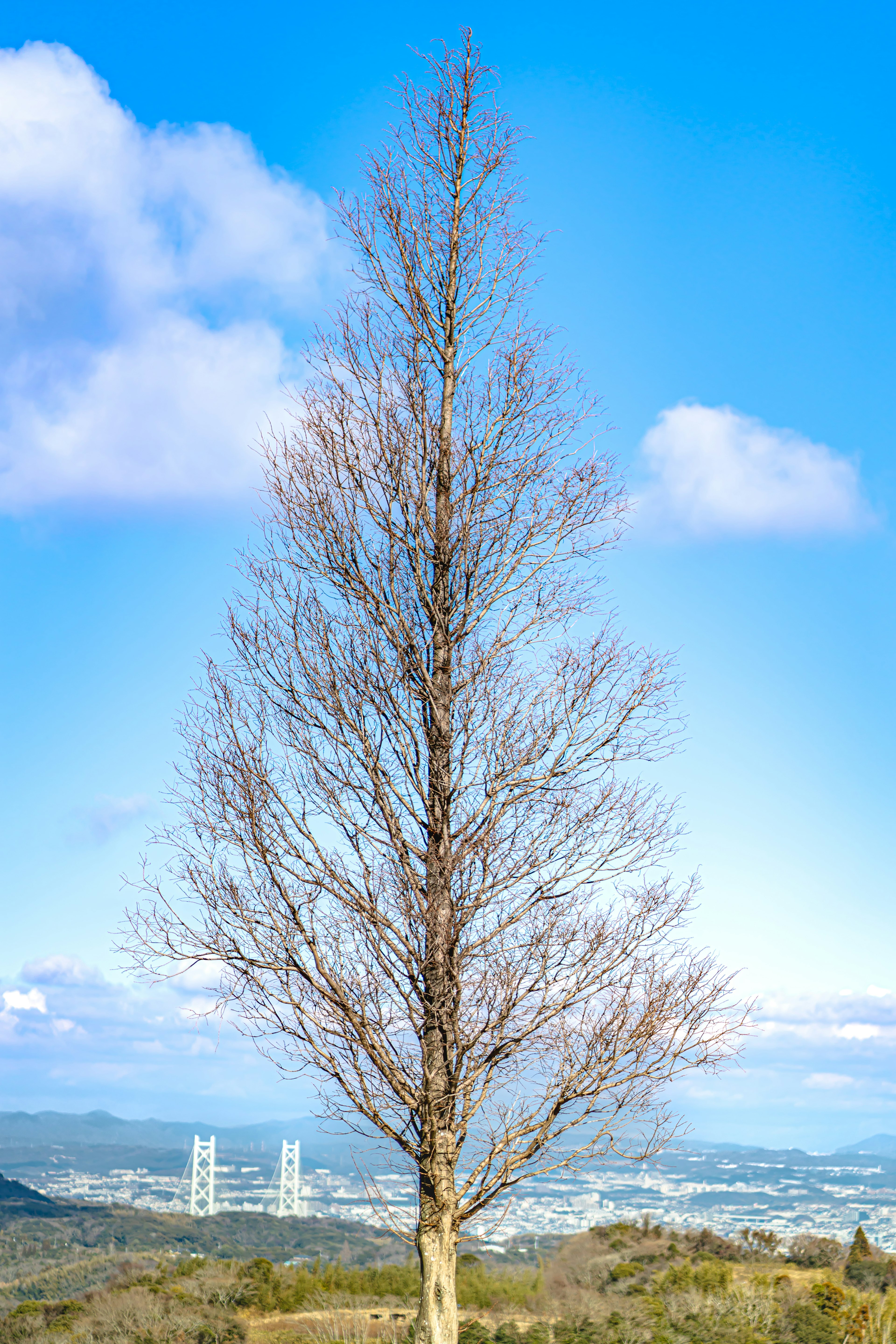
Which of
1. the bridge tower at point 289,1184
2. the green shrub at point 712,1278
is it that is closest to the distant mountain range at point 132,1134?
the bridge tower at point 289,1184

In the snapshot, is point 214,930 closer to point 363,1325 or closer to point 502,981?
point 502,981

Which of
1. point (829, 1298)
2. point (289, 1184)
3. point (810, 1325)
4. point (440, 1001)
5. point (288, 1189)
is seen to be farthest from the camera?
point (288, 1189)

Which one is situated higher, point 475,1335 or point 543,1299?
point 475,1335

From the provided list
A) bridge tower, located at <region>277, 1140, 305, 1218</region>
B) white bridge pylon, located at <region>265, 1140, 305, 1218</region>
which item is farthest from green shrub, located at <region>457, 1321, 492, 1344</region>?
bridge tower, located at <region>277, 1140, 305, 1218</region>

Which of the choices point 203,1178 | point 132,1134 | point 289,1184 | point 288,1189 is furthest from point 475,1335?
point 132,1134

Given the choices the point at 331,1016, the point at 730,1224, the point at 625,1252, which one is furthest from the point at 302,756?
the point at 730,1224

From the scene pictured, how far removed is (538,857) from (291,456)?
2.90 metres

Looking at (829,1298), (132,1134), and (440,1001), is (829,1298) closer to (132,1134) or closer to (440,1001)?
(440,1001)

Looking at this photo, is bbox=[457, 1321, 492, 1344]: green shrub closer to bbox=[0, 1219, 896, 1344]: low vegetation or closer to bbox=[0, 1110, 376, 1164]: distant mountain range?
bbox=[0, 1219, 896, 1344]: low vegetation

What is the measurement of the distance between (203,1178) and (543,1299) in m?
30.5

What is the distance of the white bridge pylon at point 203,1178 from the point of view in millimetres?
35750

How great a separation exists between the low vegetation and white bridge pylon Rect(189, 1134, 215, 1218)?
64.6 ft

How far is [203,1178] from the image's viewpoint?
38.7m

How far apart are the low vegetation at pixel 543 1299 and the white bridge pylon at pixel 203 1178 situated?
1969 centimetres
